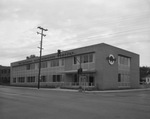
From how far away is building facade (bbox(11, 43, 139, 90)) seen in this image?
115ft

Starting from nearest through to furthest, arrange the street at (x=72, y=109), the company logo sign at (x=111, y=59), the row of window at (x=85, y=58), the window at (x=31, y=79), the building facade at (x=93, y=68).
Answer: the street at (x=72, y=109), the building facade at (x=93, y=68), the company logo sign at (x=111, y=59), the row of window at (x=85, y=58), the window at (x=31, y=79)

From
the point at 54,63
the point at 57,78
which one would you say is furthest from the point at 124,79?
the point at 54,63

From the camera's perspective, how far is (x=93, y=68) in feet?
118

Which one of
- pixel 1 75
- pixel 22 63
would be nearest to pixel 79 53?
pixel 22 63

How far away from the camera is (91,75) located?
3659cm

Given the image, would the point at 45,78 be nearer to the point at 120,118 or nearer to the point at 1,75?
the point at 120,118

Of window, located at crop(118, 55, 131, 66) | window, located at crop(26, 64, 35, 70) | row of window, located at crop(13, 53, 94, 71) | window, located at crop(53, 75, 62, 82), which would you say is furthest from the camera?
window, located at crop(26, 64, 35, 70)

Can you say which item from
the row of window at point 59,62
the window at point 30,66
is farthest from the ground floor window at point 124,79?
the window at point 30,66

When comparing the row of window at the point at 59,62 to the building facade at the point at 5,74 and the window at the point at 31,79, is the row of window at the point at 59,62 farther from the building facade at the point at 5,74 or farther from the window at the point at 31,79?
the building facade at the point at 5,74

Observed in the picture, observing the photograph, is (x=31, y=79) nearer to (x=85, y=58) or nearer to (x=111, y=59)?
(x=85, y=58)

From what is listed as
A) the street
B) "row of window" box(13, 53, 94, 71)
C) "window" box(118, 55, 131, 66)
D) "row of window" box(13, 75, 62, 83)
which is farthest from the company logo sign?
the street

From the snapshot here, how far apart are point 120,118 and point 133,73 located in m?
37.6

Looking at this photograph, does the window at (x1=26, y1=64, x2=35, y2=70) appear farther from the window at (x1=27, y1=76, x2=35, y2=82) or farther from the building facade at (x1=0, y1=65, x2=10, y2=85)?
the building facade at (x1=0, y1=65, x2=10, y2=85)

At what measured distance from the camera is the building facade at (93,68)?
35.1 meters
